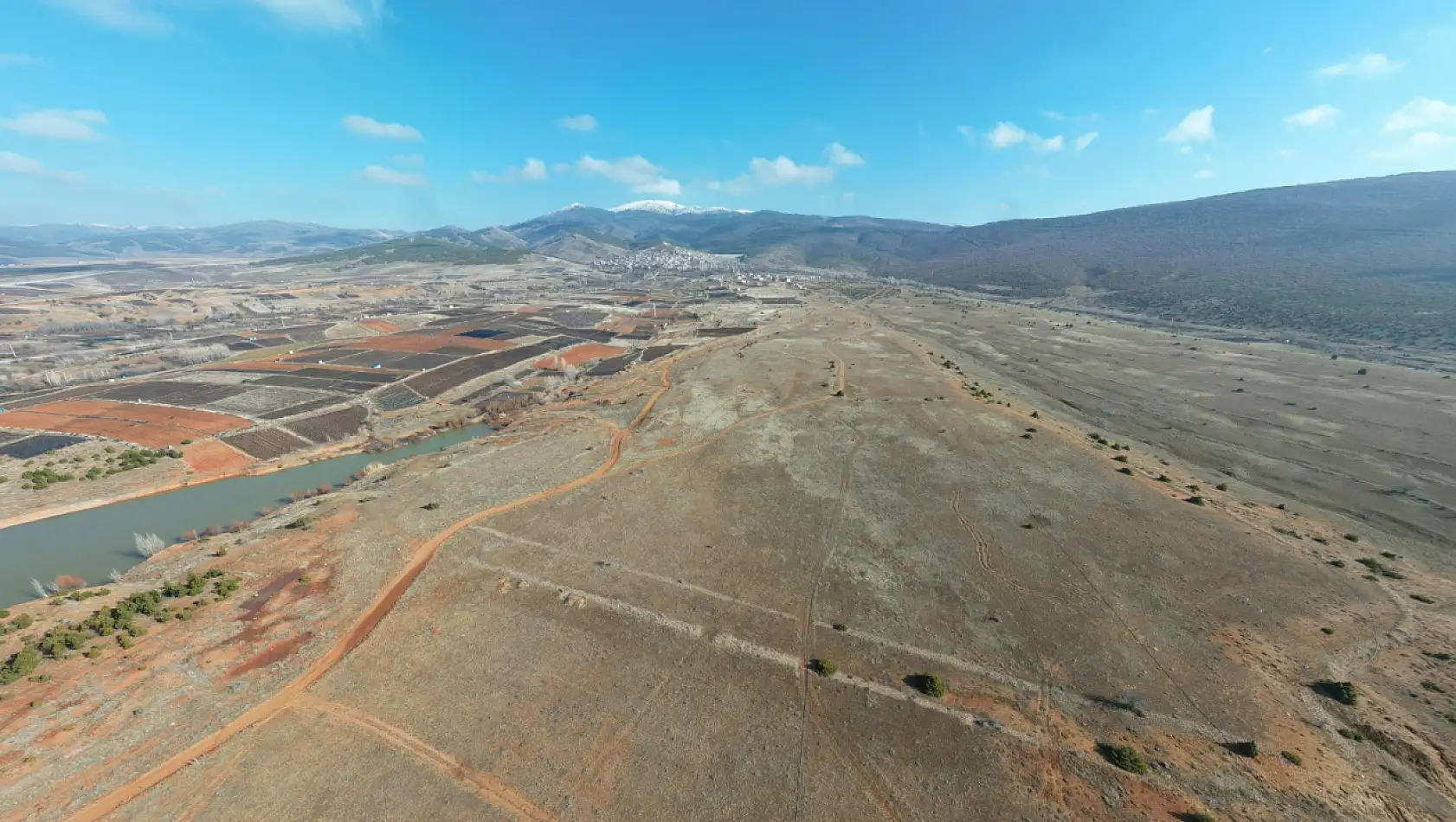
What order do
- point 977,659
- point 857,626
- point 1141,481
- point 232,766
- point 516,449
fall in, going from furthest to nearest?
point 516,449, point 1141,481, point 857,626, point 977,659, point 232,766

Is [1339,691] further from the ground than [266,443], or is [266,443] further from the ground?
[1339,691]

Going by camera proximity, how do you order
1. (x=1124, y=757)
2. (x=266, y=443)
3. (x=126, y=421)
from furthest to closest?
(x=126, y=421) → (x=266, y=443) → (x=1124, y=757)

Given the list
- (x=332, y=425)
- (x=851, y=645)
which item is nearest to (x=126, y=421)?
(x=332, y=425)

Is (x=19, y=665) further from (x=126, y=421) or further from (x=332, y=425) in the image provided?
(x=126, y=421)

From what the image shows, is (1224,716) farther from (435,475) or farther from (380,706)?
(435,475)

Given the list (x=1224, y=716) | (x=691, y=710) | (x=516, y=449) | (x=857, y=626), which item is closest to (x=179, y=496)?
(x=516, y=449)
